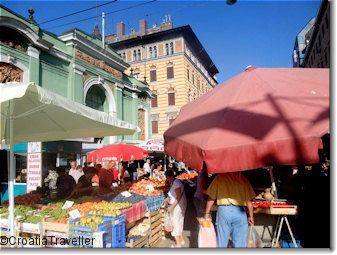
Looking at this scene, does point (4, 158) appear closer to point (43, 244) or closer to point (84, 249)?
point (43, 244)

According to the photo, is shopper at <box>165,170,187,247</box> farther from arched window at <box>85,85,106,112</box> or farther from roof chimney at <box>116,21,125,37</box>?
roof chimney at <box>116,21,125,37</box>

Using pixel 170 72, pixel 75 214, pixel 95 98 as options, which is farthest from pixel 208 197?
pixel 170 72

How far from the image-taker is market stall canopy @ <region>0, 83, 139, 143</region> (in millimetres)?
5074

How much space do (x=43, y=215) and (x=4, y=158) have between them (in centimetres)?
815

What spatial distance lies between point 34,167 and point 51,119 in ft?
18.8

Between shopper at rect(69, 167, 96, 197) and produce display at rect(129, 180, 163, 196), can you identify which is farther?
shopper at rect(69, 167, 96, 197)

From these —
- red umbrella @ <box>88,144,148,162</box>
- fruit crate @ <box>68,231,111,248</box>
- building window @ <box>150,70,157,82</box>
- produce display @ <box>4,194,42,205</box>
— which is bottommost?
fruit crate @ <box>68,231,111,248</box>

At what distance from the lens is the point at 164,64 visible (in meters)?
38.4

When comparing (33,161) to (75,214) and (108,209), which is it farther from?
(108,209)

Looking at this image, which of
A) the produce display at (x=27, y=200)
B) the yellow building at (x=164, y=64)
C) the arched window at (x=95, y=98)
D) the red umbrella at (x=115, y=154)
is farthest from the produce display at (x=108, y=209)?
the yellow building at (x=164, y=64)

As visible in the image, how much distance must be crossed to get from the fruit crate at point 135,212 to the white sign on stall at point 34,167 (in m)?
5.57

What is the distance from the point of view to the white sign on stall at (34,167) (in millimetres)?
10961

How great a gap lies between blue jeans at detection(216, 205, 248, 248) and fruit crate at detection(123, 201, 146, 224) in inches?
94.5

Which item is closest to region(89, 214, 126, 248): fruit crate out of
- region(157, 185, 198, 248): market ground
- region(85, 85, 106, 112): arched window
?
region(157, 185, 198, 248): market ground
